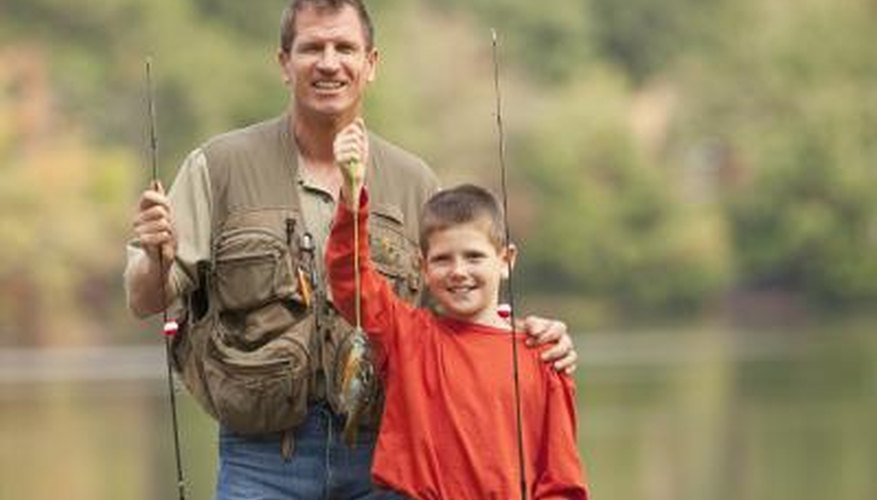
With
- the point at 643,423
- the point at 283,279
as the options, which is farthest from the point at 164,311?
the point at 643,423

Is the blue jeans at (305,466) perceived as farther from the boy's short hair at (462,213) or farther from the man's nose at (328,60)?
the man's nose at (328,60)

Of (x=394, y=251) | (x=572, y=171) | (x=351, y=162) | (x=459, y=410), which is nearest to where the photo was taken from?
(x=351, y=162)

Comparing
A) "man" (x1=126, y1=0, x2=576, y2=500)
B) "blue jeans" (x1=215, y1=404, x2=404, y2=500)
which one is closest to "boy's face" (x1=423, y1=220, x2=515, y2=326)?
"man" (x1=126, y1=0, x2=576, y2=500)

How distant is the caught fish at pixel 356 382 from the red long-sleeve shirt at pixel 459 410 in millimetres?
34

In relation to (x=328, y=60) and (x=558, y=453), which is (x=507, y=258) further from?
(x=328, y=60)

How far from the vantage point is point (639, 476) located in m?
17.7

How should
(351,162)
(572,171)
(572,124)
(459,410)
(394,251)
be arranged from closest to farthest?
(351,162), (459,410), (394,251), (572,124), (572,171)

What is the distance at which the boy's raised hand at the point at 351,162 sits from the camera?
354cm

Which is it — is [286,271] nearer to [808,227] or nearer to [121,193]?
[121,193]

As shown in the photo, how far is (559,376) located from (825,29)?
149 feet

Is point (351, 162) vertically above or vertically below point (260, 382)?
above

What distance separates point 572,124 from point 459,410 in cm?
4126

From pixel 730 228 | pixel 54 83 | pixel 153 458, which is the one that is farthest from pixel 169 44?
pixel 153 458

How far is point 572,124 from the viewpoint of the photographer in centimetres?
4478
